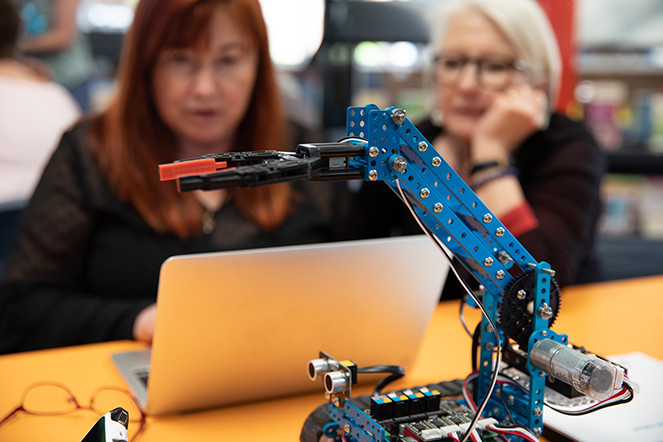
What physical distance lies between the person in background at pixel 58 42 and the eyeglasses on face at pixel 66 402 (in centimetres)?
232

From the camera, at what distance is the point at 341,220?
151 cm

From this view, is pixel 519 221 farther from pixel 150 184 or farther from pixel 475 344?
pixel 150 184

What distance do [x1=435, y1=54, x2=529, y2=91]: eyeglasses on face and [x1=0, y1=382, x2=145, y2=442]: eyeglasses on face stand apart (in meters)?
1.00

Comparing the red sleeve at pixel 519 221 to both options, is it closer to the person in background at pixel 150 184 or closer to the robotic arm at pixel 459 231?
the person in background at pixel 150 184

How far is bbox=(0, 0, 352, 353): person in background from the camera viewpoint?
4.16 feet

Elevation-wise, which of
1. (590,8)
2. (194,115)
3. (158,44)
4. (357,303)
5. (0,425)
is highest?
(590,8)

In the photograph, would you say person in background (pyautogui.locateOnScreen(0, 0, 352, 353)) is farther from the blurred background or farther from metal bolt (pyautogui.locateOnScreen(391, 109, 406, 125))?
the blurred background

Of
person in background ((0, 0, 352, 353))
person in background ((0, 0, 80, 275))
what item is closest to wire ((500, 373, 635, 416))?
person in background ((0, 0, 352, 353))

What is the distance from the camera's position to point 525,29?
1.46 m

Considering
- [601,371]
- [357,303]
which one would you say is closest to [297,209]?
[357,303]

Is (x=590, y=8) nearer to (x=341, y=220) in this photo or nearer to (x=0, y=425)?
(x=341, y=220)

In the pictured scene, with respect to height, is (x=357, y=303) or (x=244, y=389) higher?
(x=357, y=303)

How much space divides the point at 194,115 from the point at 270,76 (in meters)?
0.19

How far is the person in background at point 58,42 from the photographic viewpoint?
290 centimetres
